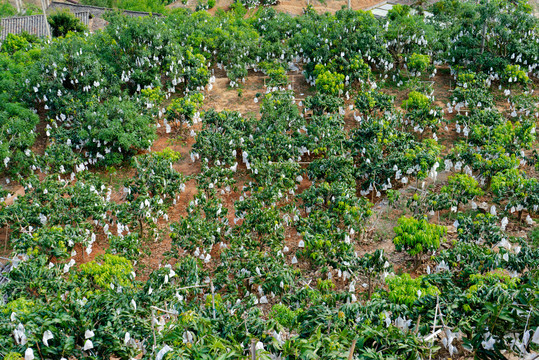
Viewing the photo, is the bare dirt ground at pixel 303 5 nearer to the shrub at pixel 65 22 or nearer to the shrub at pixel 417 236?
the shrub at pixel 65 22

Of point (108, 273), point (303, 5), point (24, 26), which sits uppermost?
point (303, 5)

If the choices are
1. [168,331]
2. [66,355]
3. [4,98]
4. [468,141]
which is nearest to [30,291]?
[66,355]

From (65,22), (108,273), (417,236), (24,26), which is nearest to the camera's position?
(108,273)

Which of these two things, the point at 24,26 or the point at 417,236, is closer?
the point at 417,236

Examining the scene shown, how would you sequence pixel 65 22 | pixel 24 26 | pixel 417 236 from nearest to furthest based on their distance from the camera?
pixel 417 236, pixel 24 26, pixel 65 22

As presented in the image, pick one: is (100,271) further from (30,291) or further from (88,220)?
(88,220)

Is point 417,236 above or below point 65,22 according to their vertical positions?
below

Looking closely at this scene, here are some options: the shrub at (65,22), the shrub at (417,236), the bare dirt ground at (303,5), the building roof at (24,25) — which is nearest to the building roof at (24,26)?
the building roof at (24,25)

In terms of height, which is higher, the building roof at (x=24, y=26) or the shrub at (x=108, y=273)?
the building roof at (x=24, y=26)

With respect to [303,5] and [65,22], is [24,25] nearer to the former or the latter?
[65,22]

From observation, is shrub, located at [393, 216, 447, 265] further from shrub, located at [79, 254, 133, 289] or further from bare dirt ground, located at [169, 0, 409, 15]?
bare dirt ground, located at [169, 0, 409, 15]

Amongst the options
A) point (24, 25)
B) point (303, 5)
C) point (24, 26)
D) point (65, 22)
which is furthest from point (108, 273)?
point (303, 5)
